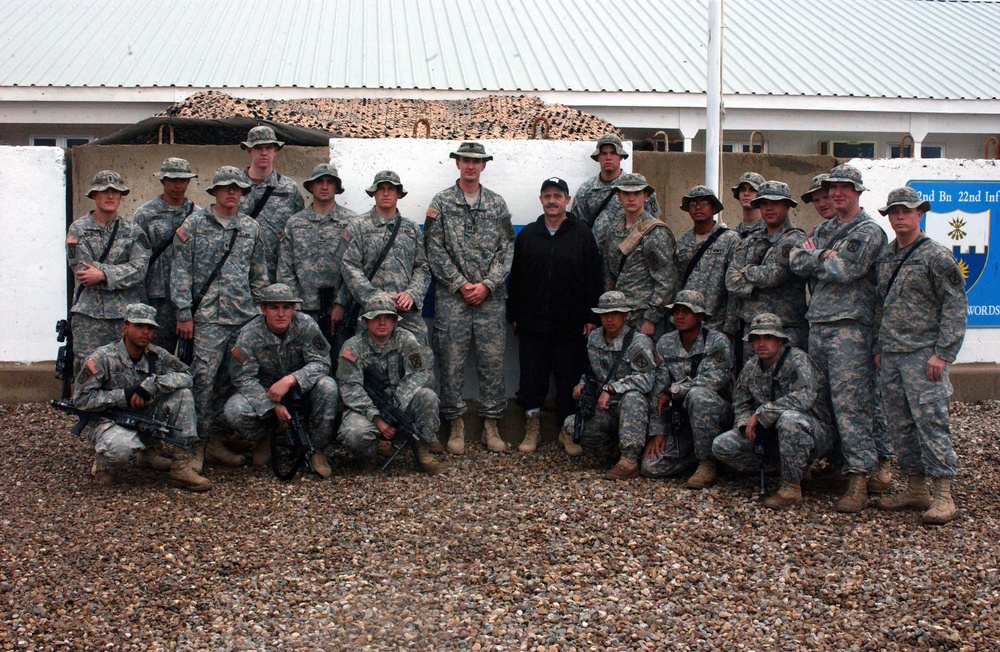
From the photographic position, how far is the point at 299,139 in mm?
8336

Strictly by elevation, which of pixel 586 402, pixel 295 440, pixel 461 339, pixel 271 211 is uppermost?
pixel 271 211

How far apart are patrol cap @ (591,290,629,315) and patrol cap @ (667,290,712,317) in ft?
0.99

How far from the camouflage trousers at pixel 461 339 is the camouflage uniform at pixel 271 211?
1092 mm

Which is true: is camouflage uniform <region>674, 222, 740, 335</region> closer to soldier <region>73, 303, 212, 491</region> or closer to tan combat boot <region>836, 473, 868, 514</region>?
tan combat boot <region>836, 473, 868, 514</region>

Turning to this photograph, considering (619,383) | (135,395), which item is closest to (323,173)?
(135,395)

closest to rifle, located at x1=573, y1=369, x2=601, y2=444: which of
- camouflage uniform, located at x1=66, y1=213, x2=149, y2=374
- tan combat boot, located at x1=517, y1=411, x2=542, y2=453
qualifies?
tan combat boot, located at x1=517, y1=411, x2=542, y2=453

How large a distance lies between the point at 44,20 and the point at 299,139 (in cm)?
1006

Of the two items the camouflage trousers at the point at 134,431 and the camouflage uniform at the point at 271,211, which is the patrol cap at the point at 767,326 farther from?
the camouflage trousers at the point at 134,431

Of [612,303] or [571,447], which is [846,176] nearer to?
[612,303]

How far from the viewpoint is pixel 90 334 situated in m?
6.61

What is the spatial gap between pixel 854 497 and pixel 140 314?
4385mm

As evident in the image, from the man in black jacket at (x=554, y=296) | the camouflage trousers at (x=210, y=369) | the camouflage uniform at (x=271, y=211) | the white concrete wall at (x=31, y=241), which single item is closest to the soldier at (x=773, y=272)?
the man in black jacket at (x=554, y=296)

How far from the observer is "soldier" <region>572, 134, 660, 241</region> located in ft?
23.6

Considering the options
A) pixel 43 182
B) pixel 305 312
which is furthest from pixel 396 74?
pixel 305 312
